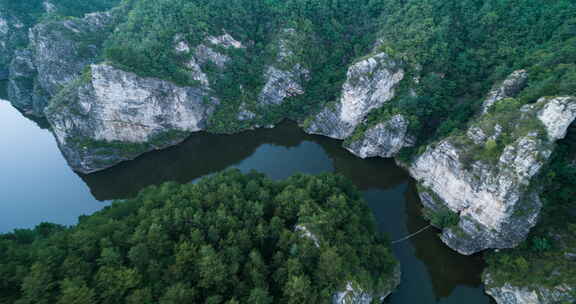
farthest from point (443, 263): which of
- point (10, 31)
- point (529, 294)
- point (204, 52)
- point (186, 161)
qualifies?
point (10, 31)

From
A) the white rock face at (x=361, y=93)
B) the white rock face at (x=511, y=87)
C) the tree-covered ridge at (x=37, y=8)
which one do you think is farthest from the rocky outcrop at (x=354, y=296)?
the tree-covered ridge at (x=37, y=8)

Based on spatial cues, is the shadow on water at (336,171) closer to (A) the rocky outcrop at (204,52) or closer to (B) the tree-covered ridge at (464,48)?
(B) the tree-covered ridge at (464,48)

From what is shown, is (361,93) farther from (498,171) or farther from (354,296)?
(354,296)

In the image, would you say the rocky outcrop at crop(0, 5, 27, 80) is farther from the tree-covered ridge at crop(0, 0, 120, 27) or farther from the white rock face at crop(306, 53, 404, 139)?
the white rock face at crop(306, 53, 404, 139)

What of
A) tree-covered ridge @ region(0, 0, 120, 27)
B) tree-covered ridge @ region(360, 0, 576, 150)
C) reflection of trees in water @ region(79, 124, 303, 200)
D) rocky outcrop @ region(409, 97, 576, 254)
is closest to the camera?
rocky outcrop @ region(409, 97, 576, 254)

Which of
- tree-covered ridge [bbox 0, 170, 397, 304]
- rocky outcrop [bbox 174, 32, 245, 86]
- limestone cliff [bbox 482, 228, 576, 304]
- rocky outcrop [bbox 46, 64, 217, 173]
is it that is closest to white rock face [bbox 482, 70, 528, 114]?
limestone cliff [bbox 482, 228, 576, 304]

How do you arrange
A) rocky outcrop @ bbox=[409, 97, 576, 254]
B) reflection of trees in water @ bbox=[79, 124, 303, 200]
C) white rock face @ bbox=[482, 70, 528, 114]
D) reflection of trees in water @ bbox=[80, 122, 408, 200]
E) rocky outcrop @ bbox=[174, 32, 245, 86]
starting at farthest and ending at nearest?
rocky outcrop @ bbox=[174, 32, 245, 86] < reflection of trees in water @ bbox=[79, 124, 303, 200] < reflection of trees in water @ bbox=[80, 122, 408, 200] < white rock face @ bbox=[482, 70, 528, 114] < rocky outcrop @ bbox=[409, 97, 576, 254]
